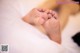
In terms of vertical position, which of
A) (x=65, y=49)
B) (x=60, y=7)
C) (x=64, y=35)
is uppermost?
(x=60, y=7)

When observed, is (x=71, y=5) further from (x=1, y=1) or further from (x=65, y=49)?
(x=1, y=1)

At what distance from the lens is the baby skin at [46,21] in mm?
1152

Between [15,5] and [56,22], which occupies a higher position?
[15,5]

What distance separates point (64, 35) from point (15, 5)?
513 mm

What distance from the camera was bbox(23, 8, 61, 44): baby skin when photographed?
115 cm

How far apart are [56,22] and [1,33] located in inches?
19.5

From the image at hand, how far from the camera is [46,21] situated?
3.82 ft

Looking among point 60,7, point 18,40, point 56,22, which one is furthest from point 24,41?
point 60,7

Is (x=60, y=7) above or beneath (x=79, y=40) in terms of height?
above

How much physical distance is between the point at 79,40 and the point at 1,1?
30.5 inches

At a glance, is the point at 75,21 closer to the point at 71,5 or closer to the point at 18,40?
the point at 71,5

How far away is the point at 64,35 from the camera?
3.79 ft

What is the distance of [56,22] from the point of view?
1165 millimetres

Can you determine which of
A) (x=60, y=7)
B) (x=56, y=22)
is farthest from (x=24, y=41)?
(x=60, y=7)
